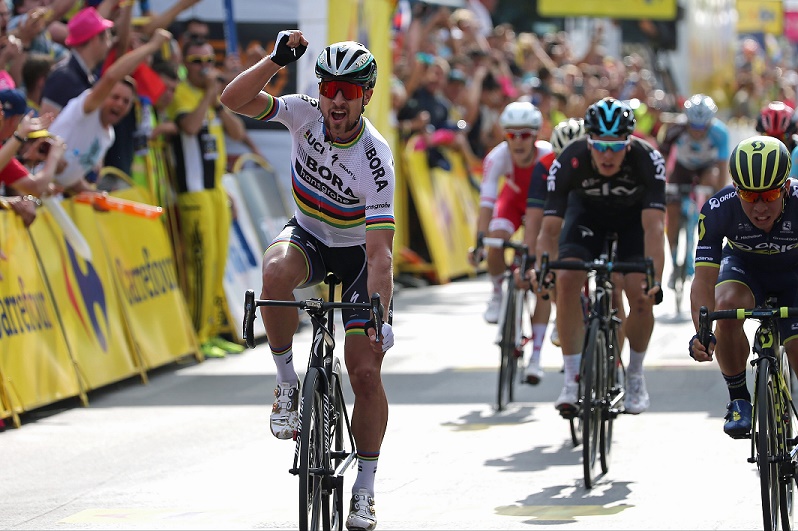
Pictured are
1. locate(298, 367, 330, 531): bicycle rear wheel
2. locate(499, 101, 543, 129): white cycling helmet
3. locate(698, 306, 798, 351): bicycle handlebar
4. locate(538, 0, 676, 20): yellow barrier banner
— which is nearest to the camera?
locate(298, 367, 330, 531): bicycle rear wheel

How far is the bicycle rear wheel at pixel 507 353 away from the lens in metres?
11.1

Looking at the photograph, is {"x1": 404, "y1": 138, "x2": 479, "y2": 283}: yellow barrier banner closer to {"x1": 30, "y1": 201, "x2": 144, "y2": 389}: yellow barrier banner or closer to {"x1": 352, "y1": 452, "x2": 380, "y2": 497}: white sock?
{"x1": 30, "y1": 201, "x2": 144, "y2": 389}: yellow barrier banner

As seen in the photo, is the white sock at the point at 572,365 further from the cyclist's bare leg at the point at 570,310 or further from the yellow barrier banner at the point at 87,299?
the yellow barrier banner at the point at 87,299

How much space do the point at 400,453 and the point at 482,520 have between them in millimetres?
1873

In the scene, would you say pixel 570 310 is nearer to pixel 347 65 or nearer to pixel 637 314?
pixel 637 314

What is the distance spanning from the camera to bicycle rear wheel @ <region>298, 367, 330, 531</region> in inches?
252

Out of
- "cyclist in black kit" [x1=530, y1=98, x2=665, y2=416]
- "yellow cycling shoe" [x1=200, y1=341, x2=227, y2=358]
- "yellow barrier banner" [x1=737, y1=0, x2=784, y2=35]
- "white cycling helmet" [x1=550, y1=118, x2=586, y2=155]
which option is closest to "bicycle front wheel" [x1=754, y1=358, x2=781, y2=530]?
"cyclist in black kit" [x1=530, y1=98, x2=665, y2=416]

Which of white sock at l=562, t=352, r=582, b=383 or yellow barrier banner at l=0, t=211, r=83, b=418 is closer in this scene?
white sock at l=562, t=352, r=582, b=383

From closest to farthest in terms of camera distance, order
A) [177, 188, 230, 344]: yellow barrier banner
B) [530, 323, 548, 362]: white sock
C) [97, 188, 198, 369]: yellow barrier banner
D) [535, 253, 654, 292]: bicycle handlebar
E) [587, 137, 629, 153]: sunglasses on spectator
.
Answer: [535, 253, 654, 292]: bicycle handlebar → [587, 137, 629, 153]: sunglasses on spectator → [530, 323, 548, 362]: white sock → [97, 188, 198, 369]: yellow barrier banner → [177, 188, 230, 344]: yellow barrier banner

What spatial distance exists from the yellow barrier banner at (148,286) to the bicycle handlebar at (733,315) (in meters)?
6.76

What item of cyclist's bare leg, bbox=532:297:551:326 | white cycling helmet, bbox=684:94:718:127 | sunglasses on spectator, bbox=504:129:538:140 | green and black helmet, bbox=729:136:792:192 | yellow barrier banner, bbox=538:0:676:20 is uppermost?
yellow barrier banner, bbox=538:0:676:20

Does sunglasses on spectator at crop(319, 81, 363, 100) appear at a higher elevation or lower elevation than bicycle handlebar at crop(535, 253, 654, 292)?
higher

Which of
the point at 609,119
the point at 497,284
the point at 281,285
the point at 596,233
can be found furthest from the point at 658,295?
the point at 497,284

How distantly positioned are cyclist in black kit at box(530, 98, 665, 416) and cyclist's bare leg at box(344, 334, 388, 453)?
2.51 m
